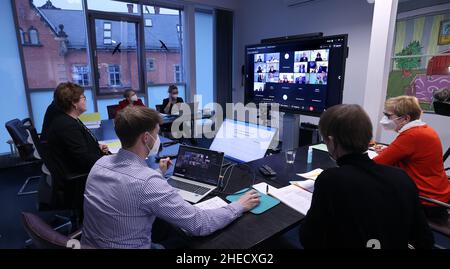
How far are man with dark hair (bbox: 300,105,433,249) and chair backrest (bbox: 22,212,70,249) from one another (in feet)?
3.05

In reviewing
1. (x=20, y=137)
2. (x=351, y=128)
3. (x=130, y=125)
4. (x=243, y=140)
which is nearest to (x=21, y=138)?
(x=20, y=137)

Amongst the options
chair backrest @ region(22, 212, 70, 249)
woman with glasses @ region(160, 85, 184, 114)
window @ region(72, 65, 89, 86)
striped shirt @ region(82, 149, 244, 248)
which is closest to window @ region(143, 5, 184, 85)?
woman with glasses @ region(160, 85, 184, 114)

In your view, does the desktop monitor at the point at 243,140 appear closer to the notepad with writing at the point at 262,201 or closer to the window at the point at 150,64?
the notepad with writing at the point at 262,201

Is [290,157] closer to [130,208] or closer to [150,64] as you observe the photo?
[130,208]

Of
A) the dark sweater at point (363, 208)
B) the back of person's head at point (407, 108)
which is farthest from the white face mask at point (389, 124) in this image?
the dark sweater at point (363, 208)

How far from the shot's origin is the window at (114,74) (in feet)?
15.8

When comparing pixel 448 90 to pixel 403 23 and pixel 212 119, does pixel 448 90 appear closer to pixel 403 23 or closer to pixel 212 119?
pixel 403 23

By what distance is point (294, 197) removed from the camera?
1478 mm

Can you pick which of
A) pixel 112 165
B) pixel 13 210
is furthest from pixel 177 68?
pixel 112 165

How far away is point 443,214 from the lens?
5.57 ft

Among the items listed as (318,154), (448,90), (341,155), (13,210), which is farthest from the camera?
(13,210)

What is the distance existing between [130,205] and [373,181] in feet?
3.12

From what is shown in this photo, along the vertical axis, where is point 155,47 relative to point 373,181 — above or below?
above

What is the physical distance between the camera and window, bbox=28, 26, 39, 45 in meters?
4.07
